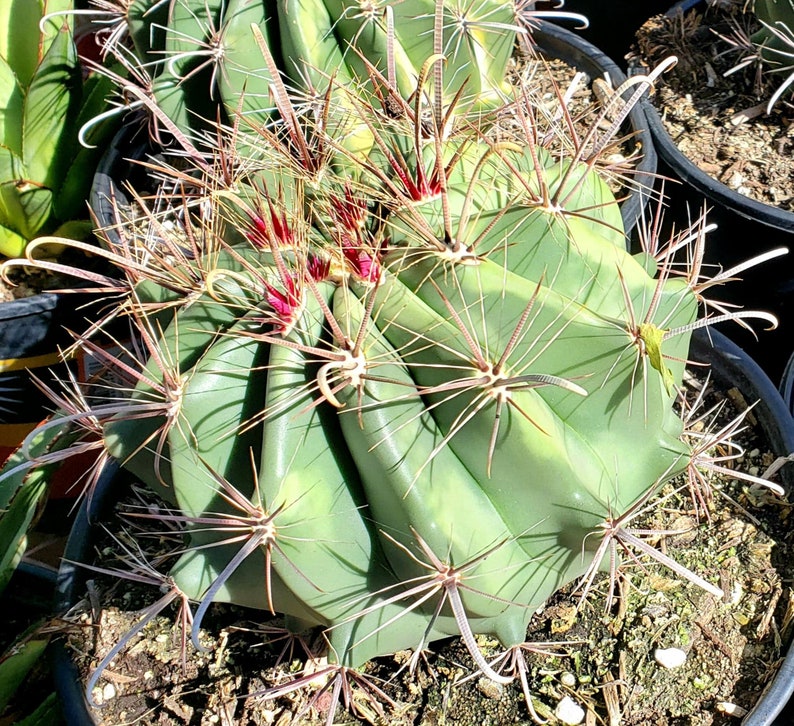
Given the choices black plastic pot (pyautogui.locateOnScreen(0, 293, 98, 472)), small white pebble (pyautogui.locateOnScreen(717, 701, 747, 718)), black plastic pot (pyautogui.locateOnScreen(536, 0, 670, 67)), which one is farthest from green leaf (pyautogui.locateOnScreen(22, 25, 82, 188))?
small white pebble (pyautogui.locateOnScreen(717, 701, 747, 718))

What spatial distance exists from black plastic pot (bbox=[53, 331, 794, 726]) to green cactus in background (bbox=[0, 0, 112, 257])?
2.60 feet

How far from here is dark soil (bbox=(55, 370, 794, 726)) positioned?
3.43 feet

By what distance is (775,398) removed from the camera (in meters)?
1.28

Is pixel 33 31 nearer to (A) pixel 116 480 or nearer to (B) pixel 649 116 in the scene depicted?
(A) pixel 116 480

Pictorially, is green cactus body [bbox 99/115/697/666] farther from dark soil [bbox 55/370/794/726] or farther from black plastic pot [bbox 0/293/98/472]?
black plastic pot [bbox 0/293/98/472]

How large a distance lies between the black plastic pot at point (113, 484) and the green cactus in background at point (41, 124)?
79 cm

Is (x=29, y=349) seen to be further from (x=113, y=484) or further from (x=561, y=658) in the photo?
(x=561, y=658)

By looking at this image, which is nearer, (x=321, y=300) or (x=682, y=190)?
(x=321, y=300)

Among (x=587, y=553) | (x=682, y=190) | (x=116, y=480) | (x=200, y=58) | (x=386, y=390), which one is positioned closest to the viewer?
(x=386, y=390)

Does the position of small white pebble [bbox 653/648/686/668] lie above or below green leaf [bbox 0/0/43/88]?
below

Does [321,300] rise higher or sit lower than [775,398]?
higher

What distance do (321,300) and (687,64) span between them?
1.62 meters

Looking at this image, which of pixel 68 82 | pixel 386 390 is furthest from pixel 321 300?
pixel 68 82

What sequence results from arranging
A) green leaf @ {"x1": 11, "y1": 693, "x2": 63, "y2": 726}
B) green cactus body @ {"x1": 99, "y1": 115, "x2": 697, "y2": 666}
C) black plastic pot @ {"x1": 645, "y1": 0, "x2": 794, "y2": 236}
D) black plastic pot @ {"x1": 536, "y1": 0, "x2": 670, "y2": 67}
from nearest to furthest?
green cactus body @ {"x1": 99, "y1": 115, "x2": 697, "y2": 666} → green leaf @ {"x1": 11, "y1": 693, "x2": 63, "y2": 726} → black plastic pot @ {"x1": 645, "y1": 0, "x2": 794, "y2": 236} → black plastic pot @ {"x1": 536, "y1": 0, "x2": 670, "y2": 67}
